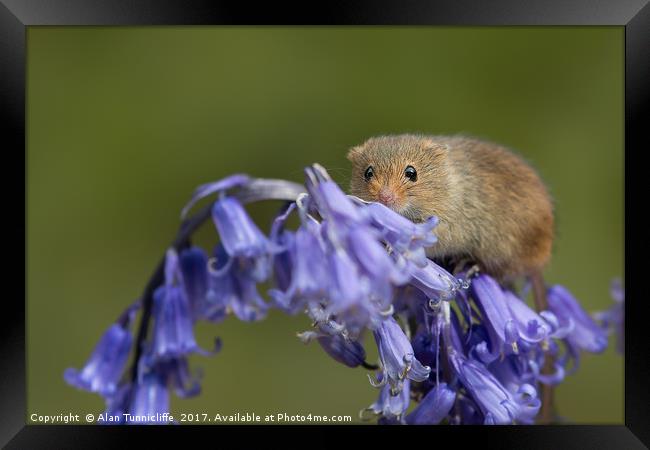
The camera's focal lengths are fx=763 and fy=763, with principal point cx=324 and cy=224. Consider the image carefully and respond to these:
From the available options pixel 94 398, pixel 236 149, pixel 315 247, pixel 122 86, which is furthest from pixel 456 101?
pixel 315 247

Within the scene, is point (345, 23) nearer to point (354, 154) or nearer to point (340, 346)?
point (354, 154)

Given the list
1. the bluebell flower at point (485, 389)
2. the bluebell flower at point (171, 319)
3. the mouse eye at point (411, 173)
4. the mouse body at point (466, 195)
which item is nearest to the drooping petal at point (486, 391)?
the bluebell flower at point (485, 389)

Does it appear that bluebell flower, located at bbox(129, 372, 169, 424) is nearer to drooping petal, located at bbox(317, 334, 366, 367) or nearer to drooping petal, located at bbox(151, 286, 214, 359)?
drooping petal, located at bbox(151, 286, 214, 359)

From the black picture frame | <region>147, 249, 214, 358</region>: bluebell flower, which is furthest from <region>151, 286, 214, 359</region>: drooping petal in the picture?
the black picture frame

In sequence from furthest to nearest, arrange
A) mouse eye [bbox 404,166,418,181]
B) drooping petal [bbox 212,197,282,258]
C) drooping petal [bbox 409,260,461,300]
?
drooping petal [bbox 212,197,282,258] → mouse eye [bbox 404,166,418,181] → drooping petal [bbox 409,260,461,300]

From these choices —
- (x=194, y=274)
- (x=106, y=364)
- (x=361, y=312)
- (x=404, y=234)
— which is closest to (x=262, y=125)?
(x=194, y=274)

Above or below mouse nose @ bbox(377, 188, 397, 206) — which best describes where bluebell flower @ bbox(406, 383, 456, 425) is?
below

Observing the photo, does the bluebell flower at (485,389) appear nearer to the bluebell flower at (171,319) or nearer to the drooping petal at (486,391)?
the drooping petal at (486,391)

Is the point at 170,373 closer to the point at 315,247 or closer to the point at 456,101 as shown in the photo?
the point at 315,247
